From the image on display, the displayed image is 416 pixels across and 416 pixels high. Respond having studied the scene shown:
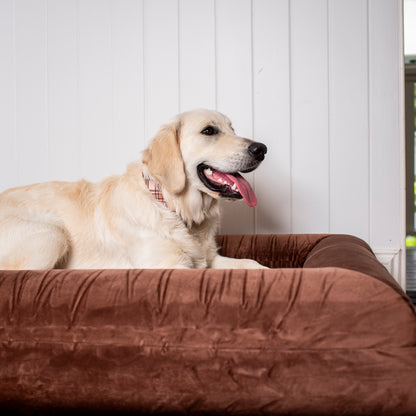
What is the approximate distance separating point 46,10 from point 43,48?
25 cm

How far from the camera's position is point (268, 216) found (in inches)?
98.3

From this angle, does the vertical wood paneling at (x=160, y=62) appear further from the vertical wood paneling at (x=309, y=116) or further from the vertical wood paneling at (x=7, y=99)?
the vertical wood paneling at (x=7, y=99)

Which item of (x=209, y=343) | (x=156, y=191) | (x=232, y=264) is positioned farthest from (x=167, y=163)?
(x=209, y=343)

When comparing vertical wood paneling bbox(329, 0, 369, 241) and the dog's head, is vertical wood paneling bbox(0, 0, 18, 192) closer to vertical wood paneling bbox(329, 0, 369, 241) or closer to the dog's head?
the dog's head

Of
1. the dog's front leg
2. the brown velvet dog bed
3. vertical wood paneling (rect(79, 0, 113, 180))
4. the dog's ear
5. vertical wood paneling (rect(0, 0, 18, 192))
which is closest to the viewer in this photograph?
the brown velvet dog bed

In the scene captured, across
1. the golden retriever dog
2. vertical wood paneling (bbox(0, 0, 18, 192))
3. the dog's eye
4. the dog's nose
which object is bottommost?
the golden retriever dog

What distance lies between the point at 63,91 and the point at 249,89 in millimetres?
1264

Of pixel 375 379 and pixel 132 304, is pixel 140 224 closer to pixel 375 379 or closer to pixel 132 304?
pixel 132 304

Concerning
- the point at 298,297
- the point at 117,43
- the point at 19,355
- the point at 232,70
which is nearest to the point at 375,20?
the point at 232,70

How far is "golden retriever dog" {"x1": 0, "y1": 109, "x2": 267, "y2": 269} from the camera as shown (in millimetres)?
1567

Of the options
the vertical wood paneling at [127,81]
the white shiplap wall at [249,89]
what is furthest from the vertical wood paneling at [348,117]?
the vertical wood paneling at [127,81]

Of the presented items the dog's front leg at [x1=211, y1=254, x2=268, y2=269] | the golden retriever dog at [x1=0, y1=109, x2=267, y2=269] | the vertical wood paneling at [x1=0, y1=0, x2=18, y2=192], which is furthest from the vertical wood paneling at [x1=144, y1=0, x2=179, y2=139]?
the dog's front leg at [x1=211, y1=254, x2=268, y2=269]

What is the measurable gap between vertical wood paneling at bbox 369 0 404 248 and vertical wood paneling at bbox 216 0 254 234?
2.47 ft

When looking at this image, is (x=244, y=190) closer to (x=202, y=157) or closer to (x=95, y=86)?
(x=202, y=157)
